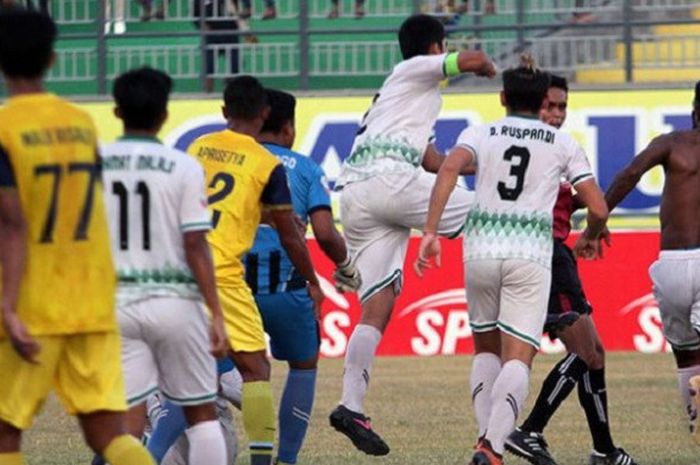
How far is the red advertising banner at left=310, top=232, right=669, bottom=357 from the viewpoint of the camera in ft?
70.4

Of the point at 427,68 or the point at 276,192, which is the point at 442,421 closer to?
the point at 427,68

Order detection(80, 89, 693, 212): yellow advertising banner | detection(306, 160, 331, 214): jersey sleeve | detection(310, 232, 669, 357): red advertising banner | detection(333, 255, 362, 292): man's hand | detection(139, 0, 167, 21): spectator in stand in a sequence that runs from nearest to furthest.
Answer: detection(306, 160, 331, 214): jersey sleeve < detection(333, 255, 362, 292): man's hand < detection(310, 232, 669, 357): red advertising banner < detection(80, 89, 693, 212): yellow advertising banner < detection(139, 0, 167, 21): spectator in stand

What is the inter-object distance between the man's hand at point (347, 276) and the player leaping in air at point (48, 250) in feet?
10.9

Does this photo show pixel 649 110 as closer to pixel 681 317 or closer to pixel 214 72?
pixel 214 72

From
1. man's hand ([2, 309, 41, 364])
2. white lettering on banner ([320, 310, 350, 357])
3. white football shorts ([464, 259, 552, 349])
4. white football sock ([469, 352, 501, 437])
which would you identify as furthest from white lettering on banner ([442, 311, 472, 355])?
man's hand ([2, 309, 41, 364])

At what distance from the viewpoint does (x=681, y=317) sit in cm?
1096

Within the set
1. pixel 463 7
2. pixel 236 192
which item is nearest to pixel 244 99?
pixel 236 192

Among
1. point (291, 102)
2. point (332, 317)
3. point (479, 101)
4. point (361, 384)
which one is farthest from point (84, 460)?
point (479, 101)

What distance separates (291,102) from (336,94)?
1258cm

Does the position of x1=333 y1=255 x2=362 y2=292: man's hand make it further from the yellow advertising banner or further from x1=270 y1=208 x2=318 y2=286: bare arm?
the yellow advertising banner

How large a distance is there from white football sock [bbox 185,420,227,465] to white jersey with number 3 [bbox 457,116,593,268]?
7.28ft

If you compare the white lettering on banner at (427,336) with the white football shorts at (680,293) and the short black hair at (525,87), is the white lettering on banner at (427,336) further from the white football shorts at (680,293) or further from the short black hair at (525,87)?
the short black hair at (525,87)

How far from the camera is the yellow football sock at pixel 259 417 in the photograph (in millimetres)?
9336

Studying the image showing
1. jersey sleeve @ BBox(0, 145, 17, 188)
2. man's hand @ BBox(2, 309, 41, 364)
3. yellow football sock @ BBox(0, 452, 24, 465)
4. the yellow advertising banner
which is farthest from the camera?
the yellow advertising banner
